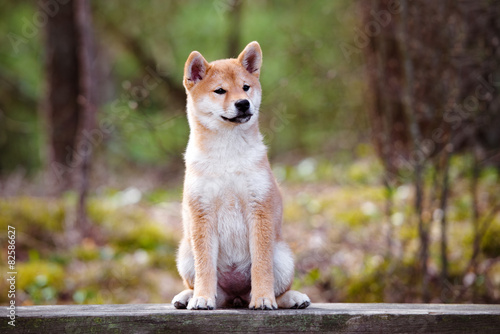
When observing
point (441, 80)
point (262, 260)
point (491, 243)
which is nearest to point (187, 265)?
point (262, 260)

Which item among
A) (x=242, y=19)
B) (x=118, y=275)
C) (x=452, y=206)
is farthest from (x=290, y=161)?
(x=118, y=275)

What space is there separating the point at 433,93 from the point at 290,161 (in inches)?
259

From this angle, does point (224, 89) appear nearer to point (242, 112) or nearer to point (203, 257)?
point (242, 112)

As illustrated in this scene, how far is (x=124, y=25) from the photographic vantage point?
13.8 metres

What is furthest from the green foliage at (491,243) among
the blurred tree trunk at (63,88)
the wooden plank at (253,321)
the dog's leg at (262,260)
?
the blurred tree trunk at (63,88)

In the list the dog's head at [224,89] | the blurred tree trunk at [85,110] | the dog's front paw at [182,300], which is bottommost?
the dog's front paw at [182,300]

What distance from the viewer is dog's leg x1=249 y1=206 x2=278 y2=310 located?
3008mm

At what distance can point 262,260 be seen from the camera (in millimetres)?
3061

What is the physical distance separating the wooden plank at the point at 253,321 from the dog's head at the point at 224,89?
105 cm

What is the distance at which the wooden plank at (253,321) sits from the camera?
2.87 metres

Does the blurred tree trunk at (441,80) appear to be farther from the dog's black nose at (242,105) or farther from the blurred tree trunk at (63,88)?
the blurred tree trunk at (63,88)

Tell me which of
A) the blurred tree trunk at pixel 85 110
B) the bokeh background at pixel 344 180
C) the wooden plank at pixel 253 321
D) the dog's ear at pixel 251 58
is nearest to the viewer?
the wooden plank at pixel 253 321

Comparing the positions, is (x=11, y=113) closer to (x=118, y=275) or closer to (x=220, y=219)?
(x=118, y=275)

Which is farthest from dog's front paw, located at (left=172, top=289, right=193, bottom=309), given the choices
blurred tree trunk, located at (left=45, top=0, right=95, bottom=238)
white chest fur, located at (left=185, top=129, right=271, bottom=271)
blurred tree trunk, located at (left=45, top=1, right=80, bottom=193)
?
blurred tree trunk, located at (left=45, top=1, right=80, bottom=193)
